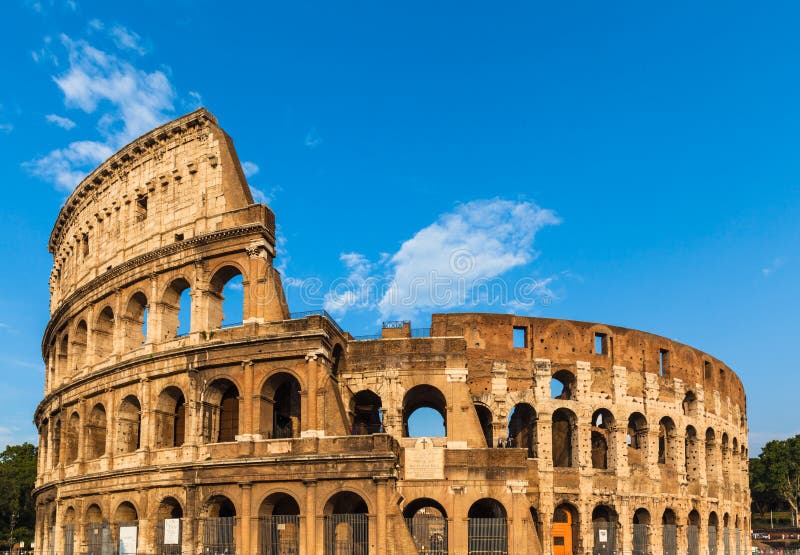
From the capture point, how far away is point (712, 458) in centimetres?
3653

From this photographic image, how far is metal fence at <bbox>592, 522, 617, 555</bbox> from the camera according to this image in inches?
1179

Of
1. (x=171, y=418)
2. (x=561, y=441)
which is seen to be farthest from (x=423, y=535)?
(x=171, y=418)

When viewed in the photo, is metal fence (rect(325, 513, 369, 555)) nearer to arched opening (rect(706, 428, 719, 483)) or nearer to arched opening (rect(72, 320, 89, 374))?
arched opening (rect(72, 320, 89, 374))

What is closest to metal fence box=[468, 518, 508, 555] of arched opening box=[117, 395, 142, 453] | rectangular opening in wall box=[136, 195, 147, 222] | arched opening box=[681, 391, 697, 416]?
arched opening box=[117, 395, 142, 453]

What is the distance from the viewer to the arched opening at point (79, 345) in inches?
1258

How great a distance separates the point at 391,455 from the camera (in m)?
22.9

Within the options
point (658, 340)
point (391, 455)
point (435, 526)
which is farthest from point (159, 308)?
point (658, 340)

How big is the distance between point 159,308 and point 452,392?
405 inches

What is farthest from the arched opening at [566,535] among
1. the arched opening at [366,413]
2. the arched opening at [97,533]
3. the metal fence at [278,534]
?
the arched opening at [97,533]

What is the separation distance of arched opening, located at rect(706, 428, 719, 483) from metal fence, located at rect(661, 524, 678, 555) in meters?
5.22

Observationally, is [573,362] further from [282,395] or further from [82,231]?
[82,231]

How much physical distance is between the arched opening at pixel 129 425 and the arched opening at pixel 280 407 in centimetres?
488

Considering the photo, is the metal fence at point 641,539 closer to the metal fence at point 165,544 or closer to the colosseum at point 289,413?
the colosseum at point 289,413

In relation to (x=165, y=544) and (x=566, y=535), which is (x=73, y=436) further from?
(x=566, y=535)
